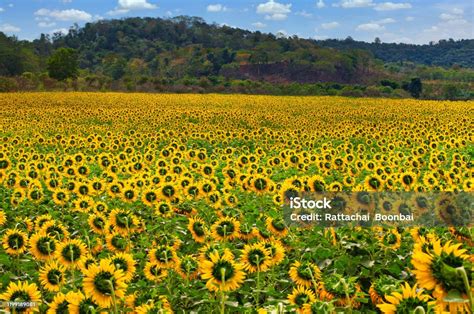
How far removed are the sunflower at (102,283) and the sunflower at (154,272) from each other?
1.33 meters

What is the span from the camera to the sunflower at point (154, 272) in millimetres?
4387

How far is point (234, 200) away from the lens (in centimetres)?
699

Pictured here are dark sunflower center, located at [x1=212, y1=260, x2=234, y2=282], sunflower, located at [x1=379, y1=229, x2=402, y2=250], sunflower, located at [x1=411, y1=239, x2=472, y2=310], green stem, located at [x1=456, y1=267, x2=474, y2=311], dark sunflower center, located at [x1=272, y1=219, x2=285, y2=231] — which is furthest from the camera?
dark sunflower center, located at [x1=272, y1=219, x2=285, y2=231]

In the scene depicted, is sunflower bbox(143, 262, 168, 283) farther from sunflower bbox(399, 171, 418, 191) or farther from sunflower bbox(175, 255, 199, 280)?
sunflower bbox(399, 171, 418, 191)

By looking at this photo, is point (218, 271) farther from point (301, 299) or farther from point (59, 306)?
point (59, 306)

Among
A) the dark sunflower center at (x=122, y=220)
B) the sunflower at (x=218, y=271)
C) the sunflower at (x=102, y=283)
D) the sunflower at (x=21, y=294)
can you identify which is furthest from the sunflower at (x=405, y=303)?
Answer: the dark sunflower center at (x=122, y=220)

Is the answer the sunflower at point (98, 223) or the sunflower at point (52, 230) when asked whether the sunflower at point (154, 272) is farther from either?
the sunflower at point (98, 223)

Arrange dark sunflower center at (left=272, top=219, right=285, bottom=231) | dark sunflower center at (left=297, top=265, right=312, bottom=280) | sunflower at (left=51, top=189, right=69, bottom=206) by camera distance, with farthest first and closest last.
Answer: sunflower at (left=51, top=189, right=69, bottom=206)
dark sunflower center at (left=272, top=219, right=285, bottom=231)
dark sunflower center at (left=297, top=265, right=312, bottom=280)

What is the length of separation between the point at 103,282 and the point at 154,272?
1.55m

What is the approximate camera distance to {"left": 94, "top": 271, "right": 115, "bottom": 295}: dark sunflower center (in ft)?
9.75

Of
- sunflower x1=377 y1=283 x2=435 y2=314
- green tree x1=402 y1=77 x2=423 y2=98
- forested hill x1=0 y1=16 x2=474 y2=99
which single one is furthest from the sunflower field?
green tree x1=402 y1=77 x2=423 y2=98

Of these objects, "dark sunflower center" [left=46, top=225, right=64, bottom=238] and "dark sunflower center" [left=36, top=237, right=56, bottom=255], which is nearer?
"dark sunflower center" [left=36, top=237, right=56, bottom=255]

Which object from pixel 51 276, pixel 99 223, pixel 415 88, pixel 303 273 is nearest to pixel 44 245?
pixel 51 276

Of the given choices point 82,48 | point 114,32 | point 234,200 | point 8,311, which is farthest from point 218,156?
point 114,32
